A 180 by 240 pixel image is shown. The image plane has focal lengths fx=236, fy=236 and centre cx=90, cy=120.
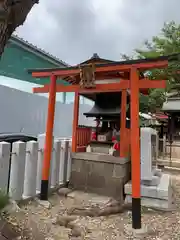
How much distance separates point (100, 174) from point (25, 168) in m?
1.76

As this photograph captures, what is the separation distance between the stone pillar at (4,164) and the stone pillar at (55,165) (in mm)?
1472

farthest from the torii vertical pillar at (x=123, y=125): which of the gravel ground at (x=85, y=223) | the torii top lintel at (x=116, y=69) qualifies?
the gravel ground at (x=85, y=223)

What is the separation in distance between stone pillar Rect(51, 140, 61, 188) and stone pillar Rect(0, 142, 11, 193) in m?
1.47

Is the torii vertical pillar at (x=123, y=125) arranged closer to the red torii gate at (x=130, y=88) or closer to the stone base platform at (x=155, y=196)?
the red torii gate at (x=130, y=88)

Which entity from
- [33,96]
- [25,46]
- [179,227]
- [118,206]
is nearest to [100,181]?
[118,206]

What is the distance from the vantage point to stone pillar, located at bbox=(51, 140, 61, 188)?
547cm

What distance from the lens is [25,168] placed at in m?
4.68

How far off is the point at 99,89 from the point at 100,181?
215 centimetres

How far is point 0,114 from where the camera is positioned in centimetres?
704

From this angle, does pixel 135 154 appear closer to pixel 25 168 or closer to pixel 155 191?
pixel 155 191

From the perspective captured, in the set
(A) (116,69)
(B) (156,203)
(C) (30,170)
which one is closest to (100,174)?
(B) (156,203)

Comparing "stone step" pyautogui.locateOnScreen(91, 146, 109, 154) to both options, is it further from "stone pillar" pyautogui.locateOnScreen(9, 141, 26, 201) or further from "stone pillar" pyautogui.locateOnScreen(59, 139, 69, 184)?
"stone pillar" pyautogui.locateOnScreen(9, 141, 26, 201)

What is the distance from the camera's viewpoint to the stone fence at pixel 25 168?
4066 millimetres

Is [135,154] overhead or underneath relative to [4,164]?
overhead
